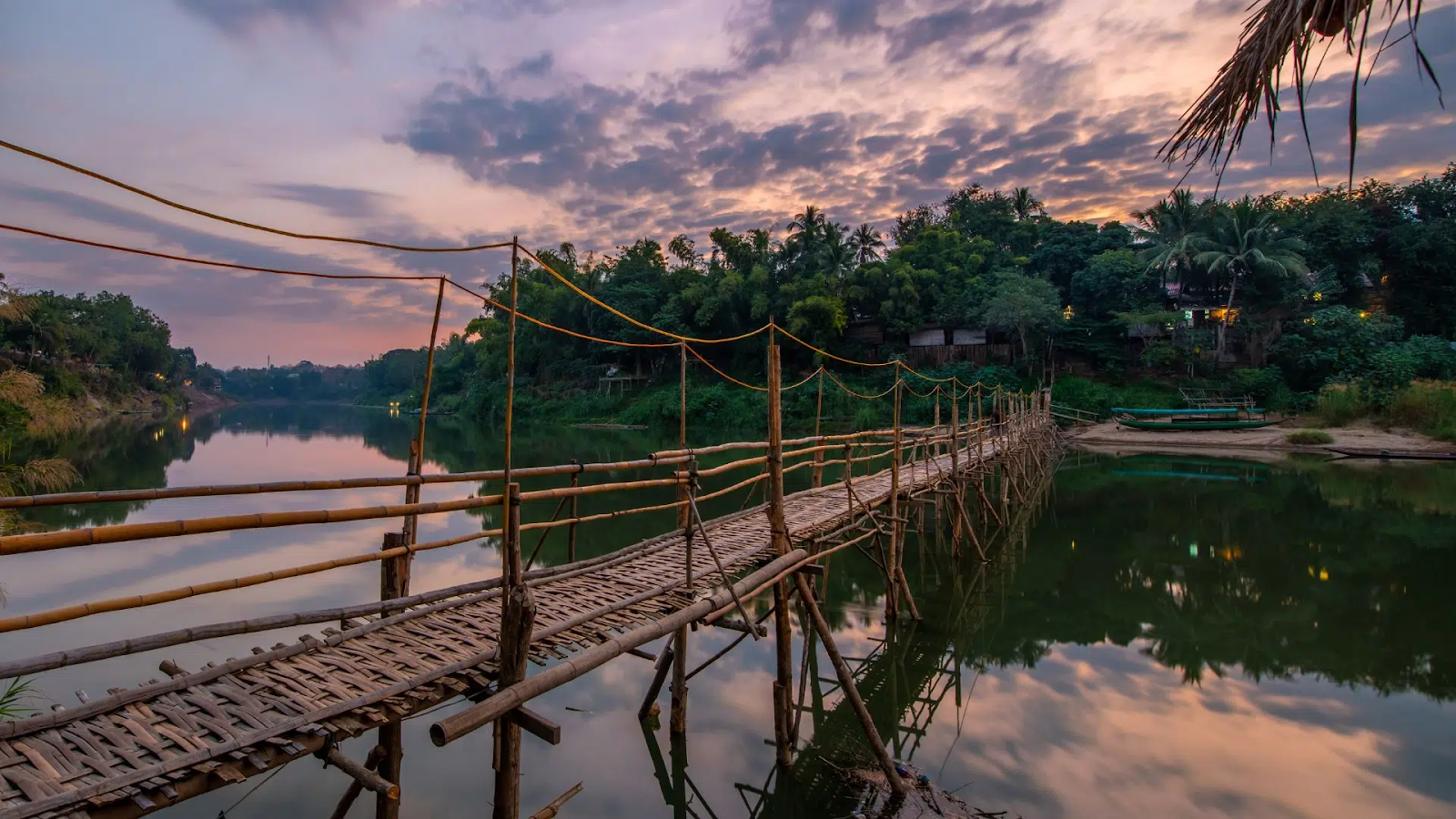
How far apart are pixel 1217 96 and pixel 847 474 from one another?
5.49 meters

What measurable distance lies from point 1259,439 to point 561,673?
1048 inches

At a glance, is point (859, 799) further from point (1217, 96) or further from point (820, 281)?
point (820, 281)

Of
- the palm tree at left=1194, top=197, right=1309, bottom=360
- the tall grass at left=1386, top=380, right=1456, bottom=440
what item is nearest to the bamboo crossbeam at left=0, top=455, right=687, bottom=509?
the tall grass at left=1386, top=380, right=1456, bottom=440

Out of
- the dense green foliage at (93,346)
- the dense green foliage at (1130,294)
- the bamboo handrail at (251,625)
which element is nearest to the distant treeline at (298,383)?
the dense green foliage at (93,346)

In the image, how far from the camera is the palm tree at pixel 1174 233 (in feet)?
92.0

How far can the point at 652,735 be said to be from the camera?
5.73m

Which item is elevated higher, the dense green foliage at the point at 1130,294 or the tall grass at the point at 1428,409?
the dense green foliage at the point at 1130,294

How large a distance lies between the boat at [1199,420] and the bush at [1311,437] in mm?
1564

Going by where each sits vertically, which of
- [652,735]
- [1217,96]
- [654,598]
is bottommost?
[652,735]

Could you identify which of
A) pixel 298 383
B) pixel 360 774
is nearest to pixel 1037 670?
pixel 360 774

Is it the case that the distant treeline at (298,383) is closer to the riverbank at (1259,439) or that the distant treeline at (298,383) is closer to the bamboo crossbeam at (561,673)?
the riverbank at (1259,439)

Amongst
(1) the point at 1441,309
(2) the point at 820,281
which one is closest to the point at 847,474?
(2) the point at 820,281

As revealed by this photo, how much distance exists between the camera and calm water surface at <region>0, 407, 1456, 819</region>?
504cm

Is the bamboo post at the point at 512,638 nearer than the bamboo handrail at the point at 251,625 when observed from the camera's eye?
No
